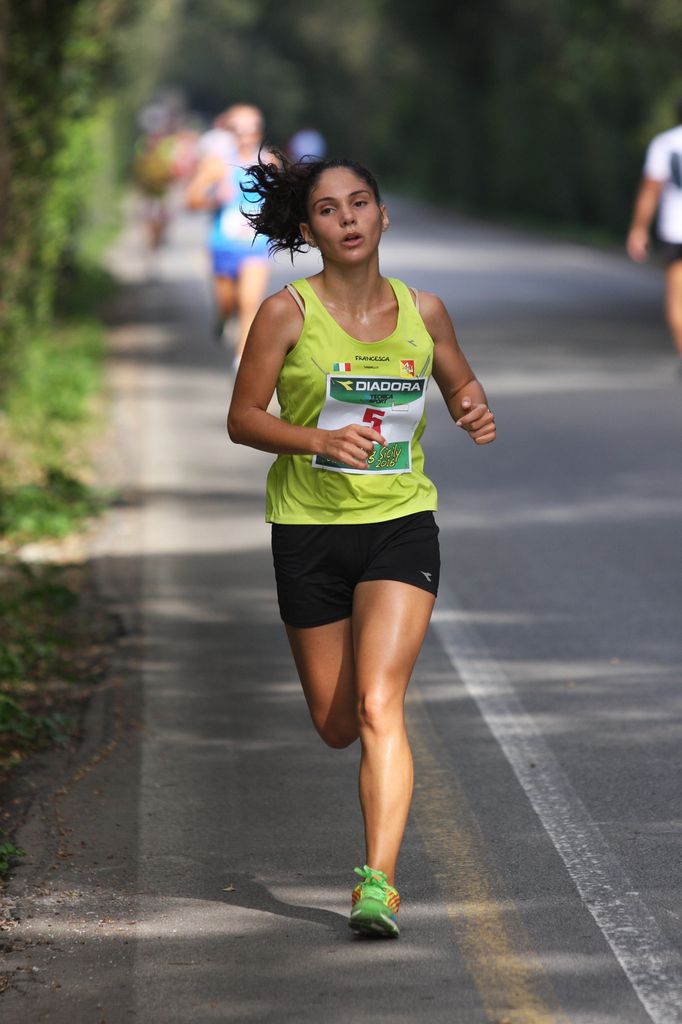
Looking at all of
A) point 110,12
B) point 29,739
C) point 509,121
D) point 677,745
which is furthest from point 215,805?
point 509,121

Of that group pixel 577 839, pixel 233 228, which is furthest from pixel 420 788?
pixel 233 228

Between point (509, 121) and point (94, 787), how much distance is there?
46.6 metres

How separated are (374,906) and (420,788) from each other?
1.49 meters

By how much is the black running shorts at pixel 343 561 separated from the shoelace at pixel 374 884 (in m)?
0.72

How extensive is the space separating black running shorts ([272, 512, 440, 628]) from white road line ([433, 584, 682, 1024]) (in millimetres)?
915

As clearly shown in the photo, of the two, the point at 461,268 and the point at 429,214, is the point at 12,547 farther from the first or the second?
the point at 429,214

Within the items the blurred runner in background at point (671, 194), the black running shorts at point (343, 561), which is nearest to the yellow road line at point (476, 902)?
the black running shorts at point (343, 561)

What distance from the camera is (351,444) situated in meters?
5.07

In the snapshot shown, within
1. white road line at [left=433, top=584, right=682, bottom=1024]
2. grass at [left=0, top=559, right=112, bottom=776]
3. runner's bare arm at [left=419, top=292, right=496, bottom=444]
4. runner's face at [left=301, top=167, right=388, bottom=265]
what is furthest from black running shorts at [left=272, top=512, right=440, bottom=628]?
grass at [left=0, top=559, right=112, bottom=776]

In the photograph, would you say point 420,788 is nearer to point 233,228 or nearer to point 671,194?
point 671,194

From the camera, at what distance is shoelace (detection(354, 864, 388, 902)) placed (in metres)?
5.02

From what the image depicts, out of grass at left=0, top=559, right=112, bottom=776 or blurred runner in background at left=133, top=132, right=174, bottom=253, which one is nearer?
grass at left=0, top=559, right=112, bottom=776

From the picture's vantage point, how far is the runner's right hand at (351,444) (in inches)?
199

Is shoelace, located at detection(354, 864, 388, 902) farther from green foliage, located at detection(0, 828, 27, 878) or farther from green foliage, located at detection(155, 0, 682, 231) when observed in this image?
green foliage, located at detection(155, 0, 682, 231)
